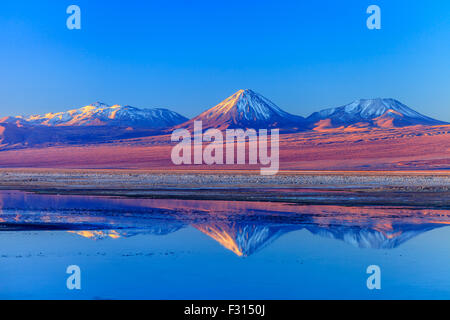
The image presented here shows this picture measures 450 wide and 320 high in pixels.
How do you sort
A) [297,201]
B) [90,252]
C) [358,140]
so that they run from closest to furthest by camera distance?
[90,252] → [297,201] → [358,140]

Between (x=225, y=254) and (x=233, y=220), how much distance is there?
612 centimetres

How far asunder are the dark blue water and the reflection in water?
33 millimetres

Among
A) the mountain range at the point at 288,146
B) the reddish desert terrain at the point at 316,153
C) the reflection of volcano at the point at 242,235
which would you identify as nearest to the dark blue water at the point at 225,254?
the reflection of volcano at the point at 242,235

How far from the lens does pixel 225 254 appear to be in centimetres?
1159

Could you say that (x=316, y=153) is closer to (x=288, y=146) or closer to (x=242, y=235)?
(x=288, y=146)

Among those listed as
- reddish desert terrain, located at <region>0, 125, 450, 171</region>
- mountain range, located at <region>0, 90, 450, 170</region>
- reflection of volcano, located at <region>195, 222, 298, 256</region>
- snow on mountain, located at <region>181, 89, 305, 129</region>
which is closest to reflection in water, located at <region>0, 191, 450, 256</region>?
reflection of volcano, located at <region>195, 222, 298, 256</region>

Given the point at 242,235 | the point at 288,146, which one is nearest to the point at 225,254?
the point at 242,235

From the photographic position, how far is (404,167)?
7256 cm

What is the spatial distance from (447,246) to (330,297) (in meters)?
5.63

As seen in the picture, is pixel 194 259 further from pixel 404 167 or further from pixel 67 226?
pixel 404 167

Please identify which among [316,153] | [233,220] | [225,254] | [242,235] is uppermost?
[316,153]

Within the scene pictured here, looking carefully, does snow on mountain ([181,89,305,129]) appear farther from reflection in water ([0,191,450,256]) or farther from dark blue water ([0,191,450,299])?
dark blue water ([0,191,450,299])
